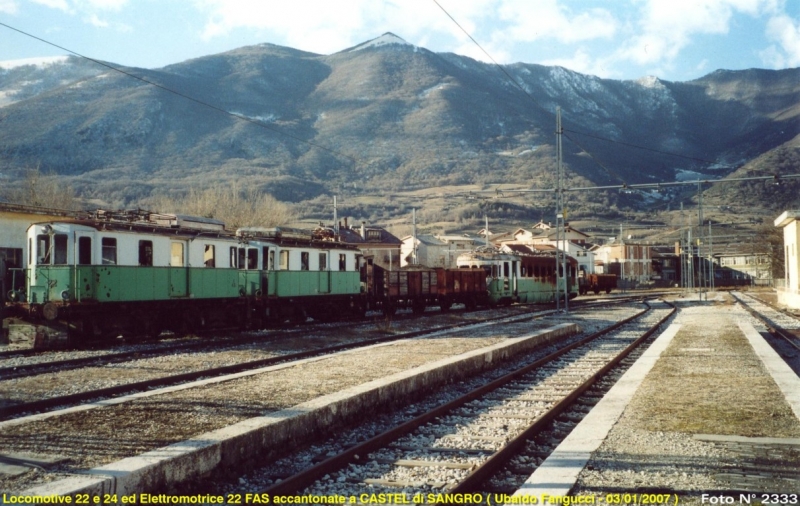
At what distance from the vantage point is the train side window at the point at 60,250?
19.1 meters

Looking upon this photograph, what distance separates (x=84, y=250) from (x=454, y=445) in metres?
14.3

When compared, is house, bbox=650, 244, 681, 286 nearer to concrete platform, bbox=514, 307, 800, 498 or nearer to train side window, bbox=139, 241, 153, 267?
train side window, bbox=139, 241, 153, 267

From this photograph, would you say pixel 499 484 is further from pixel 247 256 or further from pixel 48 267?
pixel 247 256

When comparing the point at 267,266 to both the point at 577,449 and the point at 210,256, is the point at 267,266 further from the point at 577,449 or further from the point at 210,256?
the point at 577,449

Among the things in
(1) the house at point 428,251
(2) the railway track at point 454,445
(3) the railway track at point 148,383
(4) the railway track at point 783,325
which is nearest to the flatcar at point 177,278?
(3) the railway track at point 148,383

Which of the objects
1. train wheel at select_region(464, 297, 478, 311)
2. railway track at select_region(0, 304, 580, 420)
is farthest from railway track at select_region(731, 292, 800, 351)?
train wheel at select_region(464, 297, 478, 311)

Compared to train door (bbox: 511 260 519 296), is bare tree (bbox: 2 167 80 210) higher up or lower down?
higher up

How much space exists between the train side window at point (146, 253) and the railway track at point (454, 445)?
469 inches

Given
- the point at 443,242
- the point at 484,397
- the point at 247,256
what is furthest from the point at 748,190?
the point at 484,397

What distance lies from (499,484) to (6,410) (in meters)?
6.91

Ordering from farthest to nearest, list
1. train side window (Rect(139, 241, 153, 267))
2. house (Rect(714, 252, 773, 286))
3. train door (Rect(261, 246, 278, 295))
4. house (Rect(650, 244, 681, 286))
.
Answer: house (Rect(650, 244, 681, 286))
house (Rect(714, 252, 773, 286))
train door (Rect(261, 246, 278, 295))
train side window (Rect(139, 241, 153, 267))

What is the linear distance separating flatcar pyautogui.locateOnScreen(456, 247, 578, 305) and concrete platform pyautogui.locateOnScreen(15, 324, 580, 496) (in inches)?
1236

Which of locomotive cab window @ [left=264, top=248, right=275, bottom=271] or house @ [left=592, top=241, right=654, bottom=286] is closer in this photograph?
locomotive cab window @ [left=264, top=248, right=275, bottom=271]

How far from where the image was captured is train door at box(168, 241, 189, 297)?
2173cm
